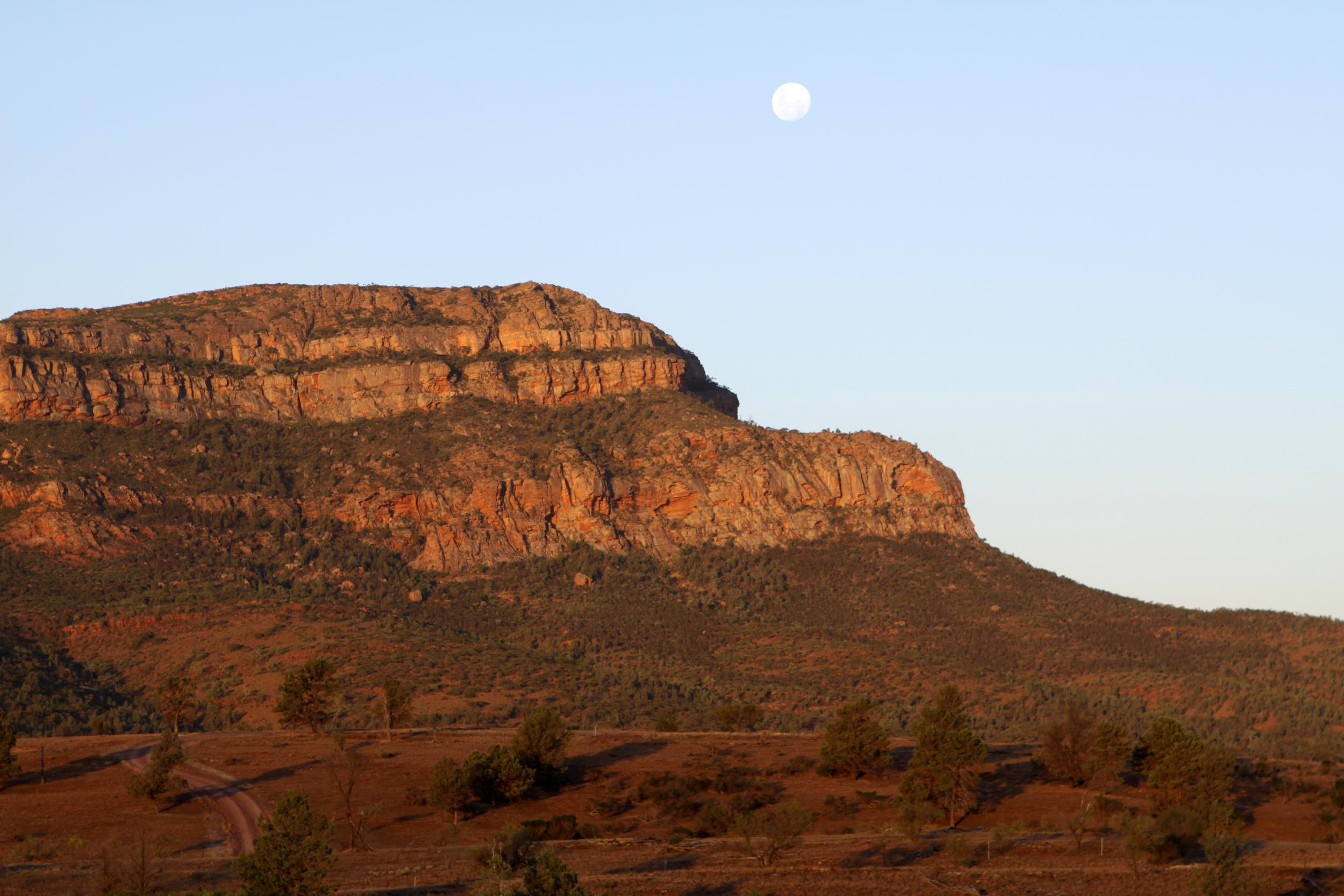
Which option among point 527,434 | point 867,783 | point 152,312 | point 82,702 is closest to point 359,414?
point 527,434

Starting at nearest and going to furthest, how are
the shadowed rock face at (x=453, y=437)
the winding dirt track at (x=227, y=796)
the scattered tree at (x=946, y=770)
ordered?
1. the winding dirt track at (x=227, y=796)
2. the scattered tree at (x=946, y=770)
3. the shadowed rock face at (x=453, y=437)

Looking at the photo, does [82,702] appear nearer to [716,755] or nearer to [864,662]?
[716,755]

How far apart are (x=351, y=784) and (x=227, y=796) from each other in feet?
18.8

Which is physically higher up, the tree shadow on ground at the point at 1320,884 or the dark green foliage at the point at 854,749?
the dark green foliage at the point at 854,749

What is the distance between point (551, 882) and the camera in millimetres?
33812

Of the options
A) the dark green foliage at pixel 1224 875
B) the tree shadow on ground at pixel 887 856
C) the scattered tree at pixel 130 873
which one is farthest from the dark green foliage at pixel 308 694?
the dark green foliage at pixel 1224 875

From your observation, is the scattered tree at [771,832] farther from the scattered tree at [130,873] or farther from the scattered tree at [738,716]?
the scattered tree at [738,716]

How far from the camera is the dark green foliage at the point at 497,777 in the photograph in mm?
57406

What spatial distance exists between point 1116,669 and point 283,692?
190 ft

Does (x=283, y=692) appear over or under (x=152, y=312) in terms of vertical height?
under

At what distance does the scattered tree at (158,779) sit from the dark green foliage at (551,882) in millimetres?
26440

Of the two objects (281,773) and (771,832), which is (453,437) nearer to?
(281,773)

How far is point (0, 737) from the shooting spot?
5928 centimetres

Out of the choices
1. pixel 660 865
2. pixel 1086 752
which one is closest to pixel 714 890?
pixel 660 865
